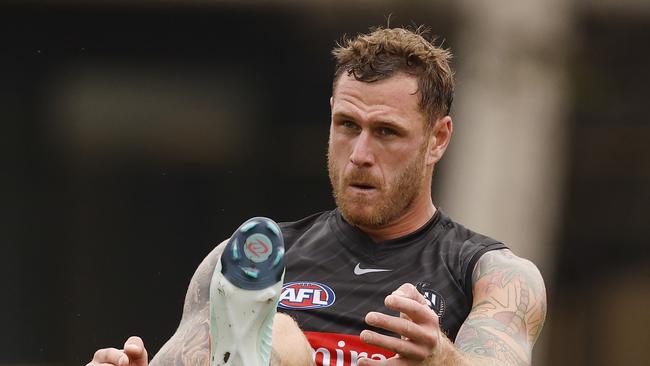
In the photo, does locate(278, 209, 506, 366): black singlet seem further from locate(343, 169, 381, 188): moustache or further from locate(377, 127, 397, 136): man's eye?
locate(377, 127, 397, 136): man's eye

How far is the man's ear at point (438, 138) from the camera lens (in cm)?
580

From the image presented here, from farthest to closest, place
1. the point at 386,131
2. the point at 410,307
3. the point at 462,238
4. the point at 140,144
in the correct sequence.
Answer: the point at 140,144 → the point at 462,238 → the point at 386,131 → the point at 410,307

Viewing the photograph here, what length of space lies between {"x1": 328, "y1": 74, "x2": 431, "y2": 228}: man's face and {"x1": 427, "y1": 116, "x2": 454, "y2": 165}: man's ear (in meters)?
0.10

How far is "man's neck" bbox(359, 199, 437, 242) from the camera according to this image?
18.9ft

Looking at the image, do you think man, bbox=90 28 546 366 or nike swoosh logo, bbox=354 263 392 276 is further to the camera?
nike swoosh logo, bbox=354 263 392 276

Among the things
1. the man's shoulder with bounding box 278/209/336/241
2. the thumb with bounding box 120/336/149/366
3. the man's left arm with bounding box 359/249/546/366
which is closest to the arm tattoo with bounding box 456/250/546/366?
the man's left arm with bounding box 359/249/546/366

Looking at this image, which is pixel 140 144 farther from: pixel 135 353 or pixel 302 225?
pixel 135 353

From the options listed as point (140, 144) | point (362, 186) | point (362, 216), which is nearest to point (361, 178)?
point (362, 186)

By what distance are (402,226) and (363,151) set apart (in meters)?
0.40

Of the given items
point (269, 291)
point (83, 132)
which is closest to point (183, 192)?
point (83, 132)

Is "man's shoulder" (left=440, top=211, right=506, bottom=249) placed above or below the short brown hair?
below

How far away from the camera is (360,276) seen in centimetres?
563

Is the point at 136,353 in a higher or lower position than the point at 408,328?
lower

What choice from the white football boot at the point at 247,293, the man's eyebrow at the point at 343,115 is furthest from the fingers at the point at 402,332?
the man's eyebrow at the point at 343,115
